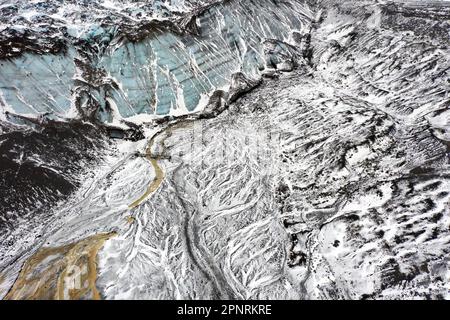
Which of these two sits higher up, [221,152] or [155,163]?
[155,163]

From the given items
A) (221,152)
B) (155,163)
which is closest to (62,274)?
(155,163)

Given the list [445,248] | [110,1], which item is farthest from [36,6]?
[445,248]

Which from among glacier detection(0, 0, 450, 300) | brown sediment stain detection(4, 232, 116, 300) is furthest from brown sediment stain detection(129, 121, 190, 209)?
brown sediment stain detection(4, 232, 116, 300)

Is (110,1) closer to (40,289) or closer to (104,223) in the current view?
(104,223)

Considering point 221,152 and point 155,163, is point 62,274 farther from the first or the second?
point 221,152

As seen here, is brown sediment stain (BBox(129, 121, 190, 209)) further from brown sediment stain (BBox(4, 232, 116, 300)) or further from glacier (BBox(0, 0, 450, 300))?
brown sediment stain (BBox(4, 232, 116, 300))

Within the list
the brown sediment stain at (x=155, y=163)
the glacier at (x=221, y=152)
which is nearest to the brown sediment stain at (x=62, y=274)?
the glacier at (x=221, y=152)
